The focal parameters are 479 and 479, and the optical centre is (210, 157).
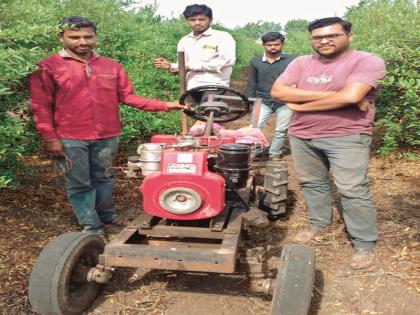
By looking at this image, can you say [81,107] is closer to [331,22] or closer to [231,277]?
[231,277]

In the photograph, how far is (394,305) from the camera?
344 centimetres

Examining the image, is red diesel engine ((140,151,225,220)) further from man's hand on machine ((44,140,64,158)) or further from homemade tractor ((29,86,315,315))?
man's hand on machine ((44,140,64,158))

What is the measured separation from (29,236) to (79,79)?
60.8 inches

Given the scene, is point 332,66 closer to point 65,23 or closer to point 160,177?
point 160,177

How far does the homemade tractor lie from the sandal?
2.95 feet

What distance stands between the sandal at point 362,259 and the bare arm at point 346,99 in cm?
122

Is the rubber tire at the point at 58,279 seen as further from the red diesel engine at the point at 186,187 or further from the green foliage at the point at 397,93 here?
the green foliage at the point at 397,93

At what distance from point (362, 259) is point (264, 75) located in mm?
4217

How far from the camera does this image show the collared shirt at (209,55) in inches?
226

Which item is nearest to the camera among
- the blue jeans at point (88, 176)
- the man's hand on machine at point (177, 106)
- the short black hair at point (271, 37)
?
the blue jeans at point (88, 176)

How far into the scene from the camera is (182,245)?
Result: 355 centimetres

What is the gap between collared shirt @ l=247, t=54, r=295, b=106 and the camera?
754cm

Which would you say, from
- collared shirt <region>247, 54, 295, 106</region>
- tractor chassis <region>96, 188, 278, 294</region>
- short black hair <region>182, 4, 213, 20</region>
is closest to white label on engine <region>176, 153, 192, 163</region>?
tractor chassis <region>96, 188, 278, 294</region>

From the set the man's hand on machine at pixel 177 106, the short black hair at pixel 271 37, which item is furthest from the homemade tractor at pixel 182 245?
the short black hair at pixel 271 37
